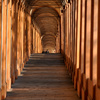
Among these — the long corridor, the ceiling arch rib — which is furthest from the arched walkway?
the ceiling arch rib

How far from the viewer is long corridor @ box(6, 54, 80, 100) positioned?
8164mm

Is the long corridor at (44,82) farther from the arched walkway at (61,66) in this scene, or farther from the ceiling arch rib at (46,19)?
the ceiling arch rib at (46,19)

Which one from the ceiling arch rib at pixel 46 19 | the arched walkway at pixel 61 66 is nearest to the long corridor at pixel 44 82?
the arched walkway at pixel 61 66

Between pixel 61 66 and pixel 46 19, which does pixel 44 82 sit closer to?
pixel 61 66

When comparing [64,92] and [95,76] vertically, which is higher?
[95,76]

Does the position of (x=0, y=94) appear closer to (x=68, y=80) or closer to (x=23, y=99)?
(x=23, y=99)

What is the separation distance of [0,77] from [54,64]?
7.72 m

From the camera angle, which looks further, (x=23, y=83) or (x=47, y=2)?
(x=47, y=2)

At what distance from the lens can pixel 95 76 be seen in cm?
598

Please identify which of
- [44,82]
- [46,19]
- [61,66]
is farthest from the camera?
[46,19]

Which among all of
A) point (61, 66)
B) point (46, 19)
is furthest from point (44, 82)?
point (46, 19)

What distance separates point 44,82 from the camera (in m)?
10.6

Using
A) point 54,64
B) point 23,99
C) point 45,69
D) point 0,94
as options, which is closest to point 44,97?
point 23,99

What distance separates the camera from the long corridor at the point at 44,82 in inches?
321
